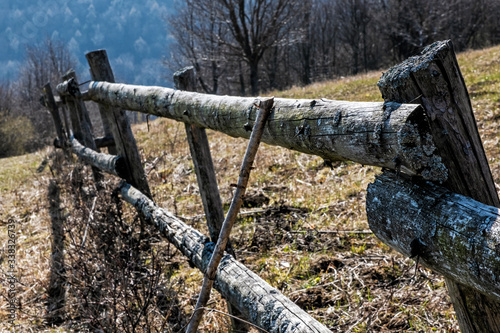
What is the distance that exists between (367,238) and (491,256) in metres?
2.58

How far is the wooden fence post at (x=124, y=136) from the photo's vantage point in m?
4.18

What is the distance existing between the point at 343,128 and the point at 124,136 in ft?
11.2

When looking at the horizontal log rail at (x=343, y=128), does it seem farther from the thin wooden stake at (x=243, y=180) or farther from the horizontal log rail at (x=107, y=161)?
the horizontal log rail at (x=107, y=161)

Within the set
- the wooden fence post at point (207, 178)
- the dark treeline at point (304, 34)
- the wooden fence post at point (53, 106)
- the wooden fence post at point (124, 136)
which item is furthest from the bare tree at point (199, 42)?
the wooden fence post at point (207, 178)

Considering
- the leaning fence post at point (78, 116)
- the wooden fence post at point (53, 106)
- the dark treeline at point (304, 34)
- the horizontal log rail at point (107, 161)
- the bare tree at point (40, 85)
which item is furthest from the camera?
the bare tree at point (40, 85)

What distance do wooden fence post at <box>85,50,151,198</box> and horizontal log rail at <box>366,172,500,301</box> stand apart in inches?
135

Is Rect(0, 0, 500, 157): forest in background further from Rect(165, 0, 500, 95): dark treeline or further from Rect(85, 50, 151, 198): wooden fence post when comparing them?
Rect(85, 50, 151, 198): wooden fence post

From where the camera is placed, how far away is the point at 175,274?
3627mm

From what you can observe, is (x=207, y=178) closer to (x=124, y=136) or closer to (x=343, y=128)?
(x=343, y=128)

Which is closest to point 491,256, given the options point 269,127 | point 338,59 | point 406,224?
point 406,224

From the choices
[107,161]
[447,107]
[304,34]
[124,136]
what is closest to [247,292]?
[447,107]

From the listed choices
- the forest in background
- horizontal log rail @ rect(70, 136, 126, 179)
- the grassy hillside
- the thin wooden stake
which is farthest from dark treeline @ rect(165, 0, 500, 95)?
the thin wooden stake

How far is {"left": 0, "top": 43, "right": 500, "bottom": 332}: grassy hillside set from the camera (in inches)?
98.4

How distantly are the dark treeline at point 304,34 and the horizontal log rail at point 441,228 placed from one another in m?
22.1
